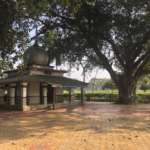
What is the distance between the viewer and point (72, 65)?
41281mm

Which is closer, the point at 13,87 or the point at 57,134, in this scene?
the point at 57,134

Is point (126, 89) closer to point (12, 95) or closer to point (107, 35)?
point (107, 35)

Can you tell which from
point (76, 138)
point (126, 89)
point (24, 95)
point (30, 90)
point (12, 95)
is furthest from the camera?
point (126, 89)

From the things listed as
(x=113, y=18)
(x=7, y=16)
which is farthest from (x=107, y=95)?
(x=7, y=16)

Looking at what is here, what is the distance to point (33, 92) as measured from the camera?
34438mm

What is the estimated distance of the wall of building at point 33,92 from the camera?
33.9 meters

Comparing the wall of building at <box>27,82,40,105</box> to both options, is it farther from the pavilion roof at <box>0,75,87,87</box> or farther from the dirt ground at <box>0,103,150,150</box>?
the dirt ground at <box>0,103,150,150</box>

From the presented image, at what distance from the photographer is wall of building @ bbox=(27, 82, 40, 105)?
3394cm

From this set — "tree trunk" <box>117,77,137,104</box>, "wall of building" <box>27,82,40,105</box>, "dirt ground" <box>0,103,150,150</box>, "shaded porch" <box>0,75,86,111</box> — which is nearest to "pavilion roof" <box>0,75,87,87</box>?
"shaded porch" <box>0,75,86,111</box>

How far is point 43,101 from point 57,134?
63.7 ft

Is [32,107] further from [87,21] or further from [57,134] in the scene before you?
[57,134]

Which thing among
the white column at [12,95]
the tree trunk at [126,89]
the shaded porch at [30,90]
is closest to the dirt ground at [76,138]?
the shaded porch at [30,90]

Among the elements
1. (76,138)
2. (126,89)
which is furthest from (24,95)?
(76,138)

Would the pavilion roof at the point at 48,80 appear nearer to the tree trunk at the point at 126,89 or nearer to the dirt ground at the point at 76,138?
the tree trunk at the point at 126,89
